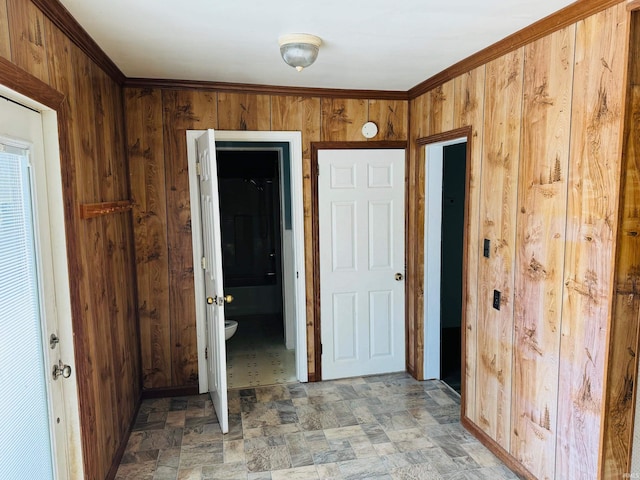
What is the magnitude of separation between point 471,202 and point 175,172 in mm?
2167

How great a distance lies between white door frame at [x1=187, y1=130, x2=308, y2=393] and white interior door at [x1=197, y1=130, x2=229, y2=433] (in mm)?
80

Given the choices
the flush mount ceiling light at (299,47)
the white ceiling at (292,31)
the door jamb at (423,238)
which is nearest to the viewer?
the white ceiling at (292,31)

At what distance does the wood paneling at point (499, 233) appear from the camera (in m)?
2.37

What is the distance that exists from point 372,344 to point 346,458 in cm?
126

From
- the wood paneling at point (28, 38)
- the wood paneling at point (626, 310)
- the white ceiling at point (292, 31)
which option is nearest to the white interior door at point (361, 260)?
the white ceiling at point (292, 31)

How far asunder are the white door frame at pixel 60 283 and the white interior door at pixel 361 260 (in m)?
2.03

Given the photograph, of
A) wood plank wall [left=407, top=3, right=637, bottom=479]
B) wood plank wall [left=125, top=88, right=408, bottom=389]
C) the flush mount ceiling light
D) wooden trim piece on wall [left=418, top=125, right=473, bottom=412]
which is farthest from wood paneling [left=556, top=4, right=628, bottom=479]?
wood plank wall [left=125, top=88, right=408, bottom=389]

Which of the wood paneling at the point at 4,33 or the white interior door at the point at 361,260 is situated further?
the white interior door at the point at 361,260

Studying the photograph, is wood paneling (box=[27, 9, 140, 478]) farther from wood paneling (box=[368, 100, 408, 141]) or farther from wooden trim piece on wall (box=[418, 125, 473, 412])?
wooden trim piece on wall (box=[418, 125, 473, 412])

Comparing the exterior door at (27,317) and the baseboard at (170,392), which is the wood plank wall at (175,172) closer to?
the baseboard at (170,392)

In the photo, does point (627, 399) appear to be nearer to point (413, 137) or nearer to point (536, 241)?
point (536, 241)

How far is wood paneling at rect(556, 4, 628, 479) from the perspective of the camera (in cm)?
175

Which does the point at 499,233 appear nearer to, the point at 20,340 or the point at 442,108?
the point at 442,108

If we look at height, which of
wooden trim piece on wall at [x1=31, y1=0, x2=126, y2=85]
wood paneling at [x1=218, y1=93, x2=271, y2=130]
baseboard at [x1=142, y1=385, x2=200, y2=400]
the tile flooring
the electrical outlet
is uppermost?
wooden trim piece on wall at [x1=31, y1=0, x2=126, y2=85]
